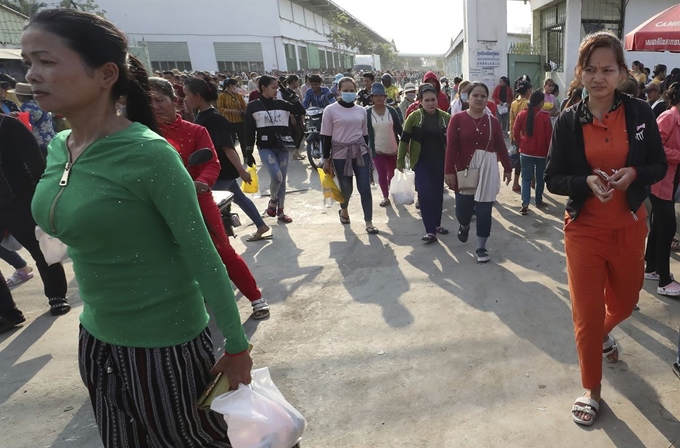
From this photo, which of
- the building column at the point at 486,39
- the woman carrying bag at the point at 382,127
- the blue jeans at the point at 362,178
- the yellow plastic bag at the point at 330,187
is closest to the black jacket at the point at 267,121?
the yellow plastic bag at the point at 330,187

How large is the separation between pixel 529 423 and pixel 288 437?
153cm

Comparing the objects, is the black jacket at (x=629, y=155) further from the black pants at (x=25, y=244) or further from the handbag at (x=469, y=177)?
the black pants at (x=25, y=244)

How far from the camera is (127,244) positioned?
1349 millimetres

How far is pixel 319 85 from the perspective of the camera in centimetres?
1061

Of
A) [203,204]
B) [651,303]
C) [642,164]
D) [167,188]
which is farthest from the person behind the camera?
[651,303]

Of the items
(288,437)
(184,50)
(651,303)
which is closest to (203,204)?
(288,437)

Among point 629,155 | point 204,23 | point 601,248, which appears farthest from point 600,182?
point 204,23

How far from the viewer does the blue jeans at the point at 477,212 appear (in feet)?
15.0

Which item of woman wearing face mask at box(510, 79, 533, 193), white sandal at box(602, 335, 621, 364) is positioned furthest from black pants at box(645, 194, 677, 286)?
woman wearing face mask at box(510, 79, 533, 193)

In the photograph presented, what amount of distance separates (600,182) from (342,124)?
11.8 ft

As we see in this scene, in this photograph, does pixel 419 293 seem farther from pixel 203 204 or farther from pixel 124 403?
pixel 124 403

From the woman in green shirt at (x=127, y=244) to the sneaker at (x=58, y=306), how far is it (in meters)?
2.91

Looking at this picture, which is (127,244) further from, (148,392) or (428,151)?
(428,151)

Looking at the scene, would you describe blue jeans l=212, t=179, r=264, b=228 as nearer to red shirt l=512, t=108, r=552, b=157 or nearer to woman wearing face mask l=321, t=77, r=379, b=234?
woman wearing face mask l=321, t=77, r=379, b=234
